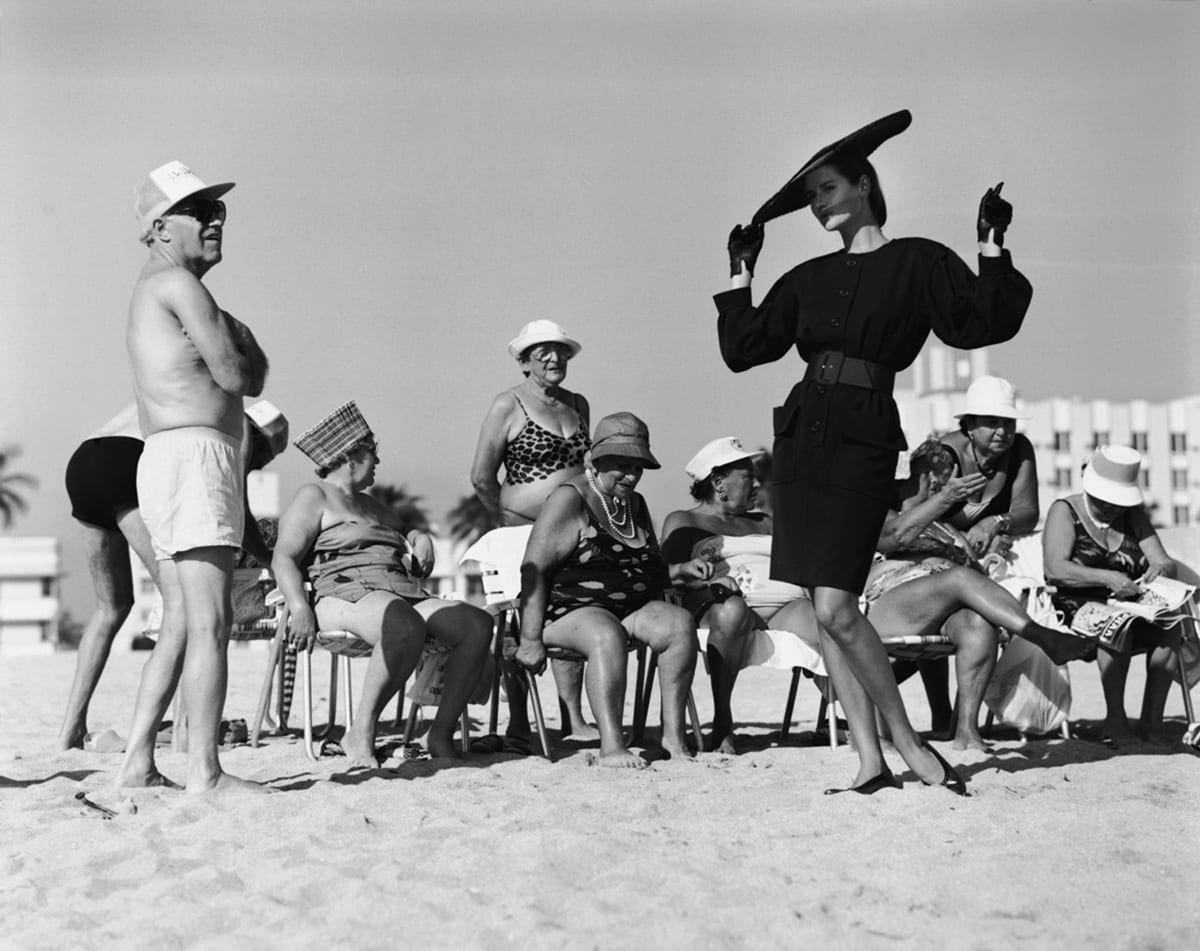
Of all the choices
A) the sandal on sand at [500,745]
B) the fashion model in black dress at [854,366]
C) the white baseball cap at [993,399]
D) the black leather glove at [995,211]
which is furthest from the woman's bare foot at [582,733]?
the black leather glove at [995,211]

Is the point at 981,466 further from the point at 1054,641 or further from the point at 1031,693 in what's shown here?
the point at 1054,641

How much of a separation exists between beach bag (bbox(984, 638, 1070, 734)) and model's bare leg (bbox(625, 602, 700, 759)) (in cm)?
154

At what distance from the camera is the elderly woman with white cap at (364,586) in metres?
6.64

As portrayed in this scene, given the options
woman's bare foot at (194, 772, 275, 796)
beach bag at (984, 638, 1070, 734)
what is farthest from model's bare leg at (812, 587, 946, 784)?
beach bag at (984, 638, 1070, 734)

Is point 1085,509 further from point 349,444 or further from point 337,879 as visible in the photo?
point 337,879

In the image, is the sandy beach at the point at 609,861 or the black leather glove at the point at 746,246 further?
the black leather glove at the point at 746,246

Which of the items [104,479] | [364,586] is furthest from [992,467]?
[104,479]

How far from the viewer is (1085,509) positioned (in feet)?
25.1

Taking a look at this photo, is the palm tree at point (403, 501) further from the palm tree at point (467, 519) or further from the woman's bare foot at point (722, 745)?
the woman's bare foot at point (722, 745)

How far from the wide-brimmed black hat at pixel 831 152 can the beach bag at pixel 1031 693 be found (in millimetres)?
2883

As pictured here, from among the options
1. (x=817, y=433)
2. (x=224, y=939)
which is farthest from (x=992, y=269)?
(x=224, y=939)

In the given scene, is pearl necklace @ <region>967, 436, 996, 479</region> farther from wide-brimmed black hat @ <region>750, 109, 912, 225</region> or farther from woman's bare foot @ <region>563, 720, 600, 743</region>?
wide-brimmed black hat @ <region>750, 109, 912, 225</region>

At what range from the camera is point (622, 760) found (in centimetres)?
626

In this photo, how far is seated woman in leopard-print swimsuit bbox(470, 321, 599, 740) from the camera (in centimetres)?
748
